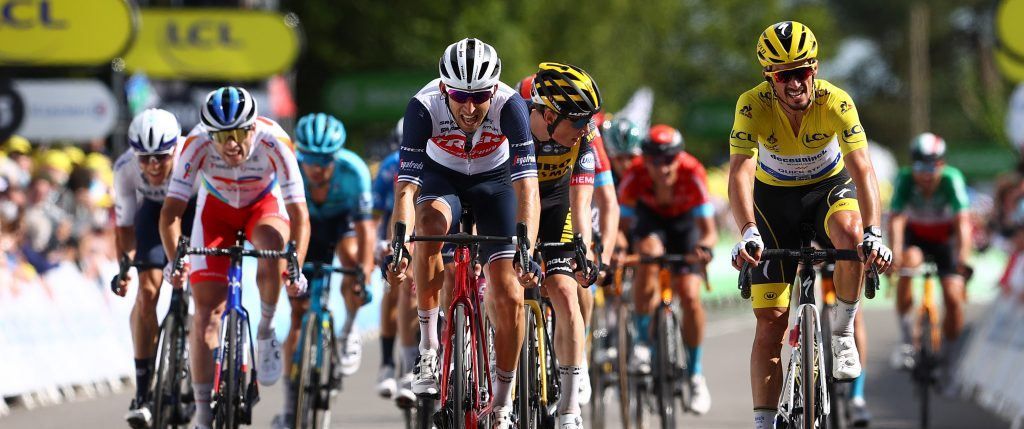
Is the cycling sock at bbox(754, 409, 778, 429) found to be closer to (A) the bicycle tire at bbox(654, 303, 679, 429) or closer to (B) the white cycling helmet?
(B) the white cycling helmet

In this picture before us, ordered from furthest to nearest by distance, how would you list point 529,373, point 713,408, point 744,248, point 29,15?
point 29,15, point 713,408, point 529,373, point 744,248

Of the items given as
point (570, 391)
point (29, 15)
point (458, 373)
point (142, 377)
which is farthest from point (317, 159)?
point (29, 15)

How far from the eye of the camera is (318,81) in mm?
55531

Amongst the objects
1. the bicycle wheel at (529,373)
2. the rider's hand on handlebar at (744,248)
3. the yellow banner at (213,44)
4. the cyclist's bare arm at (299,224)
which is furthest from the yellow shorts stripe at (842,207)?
the yellow banner at (213,44)

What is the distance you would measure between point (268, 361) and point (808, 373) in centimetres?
352

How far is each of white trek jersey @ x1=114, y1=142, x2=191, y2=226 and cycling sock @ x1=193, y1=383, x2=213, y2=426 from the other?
1.50 m

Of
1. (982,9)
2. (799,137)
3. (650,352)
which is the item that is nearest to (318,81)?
(650,352)

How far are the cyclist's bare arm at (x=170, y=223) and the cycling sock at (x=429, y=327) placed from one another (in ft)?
5.90

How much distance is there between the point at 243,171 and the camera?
10562 millimetres

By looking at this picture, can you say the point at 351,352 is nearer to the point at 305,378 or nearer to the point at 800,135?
the point at 305,378

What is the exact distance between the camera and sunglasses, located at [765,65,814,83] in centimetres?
869

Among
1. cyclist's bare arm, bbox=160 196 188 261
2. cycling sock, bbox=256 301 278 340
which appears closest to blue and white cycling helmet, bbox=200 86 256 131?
cyclist's bare arm, bbox=160 196 188 261

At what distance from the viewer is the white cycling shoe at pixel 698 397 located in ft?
42.2

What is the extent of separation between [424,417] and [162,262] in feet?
7.20
